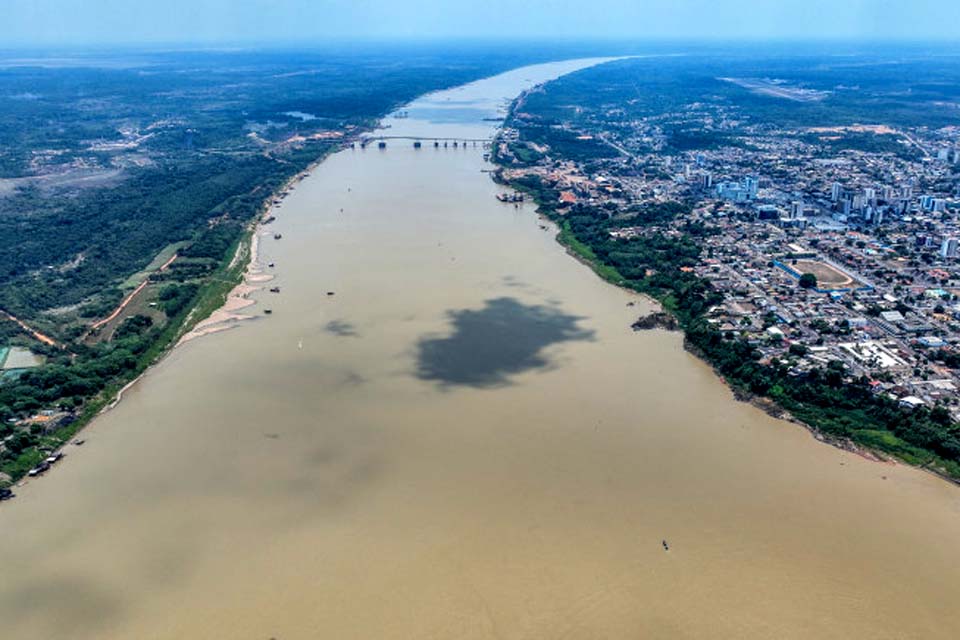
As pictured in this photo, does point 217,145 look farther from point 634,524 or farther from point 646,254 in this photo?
point 634,524

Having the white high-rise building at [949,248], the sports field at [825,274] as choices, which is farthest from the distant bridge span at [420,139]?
the white high-rise building at [949,248]

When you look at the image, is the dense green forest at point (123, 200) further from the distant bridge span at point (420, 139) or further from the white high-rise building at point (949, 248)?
the white high-rise building at point (949, 248)

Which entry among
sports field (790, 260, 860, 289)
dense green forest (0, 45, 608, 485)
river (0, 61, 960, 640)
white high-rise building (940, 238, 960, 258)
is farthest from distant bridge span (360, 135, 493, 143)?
river (0, 61, 960, 640)

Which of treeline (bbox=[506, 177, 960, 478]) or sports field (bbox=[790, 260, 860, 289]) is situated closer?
treeline (bbox=[506, 177, 960, 478])

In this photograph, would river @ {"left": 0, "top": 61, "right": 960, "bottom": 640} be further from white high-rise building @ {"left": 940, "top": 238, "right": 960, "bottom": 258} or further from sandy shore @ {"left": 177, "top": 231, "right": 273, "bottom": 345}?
white high-rise building @ {"left": 940, "top": 238, "right": 960, "bottom": 258}

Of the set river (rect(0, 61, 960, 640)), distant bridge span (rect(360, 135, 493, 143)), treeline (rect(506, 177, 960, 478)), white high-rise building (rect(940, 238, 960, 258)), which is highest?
distant bridge span (rect(360, 135, 493, 143))

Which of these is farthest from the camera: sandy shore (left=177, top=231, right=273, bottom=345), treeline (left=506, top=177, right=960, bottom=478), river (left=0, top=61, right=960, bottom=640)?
sandy shore (left=177, top=231, right=273, bottom=345)

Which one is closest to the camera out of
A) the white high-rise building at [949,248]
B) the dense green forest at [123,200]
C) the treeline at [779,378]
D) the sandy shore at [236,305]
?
the treeline at [779,378]

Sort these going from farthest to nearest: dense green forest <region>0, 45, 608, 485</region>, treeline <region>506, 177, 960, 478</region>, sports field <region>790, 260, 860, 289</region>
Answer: sports field <region>790, 260, 860, 289</region> < dense green forest <region>0, 45, 608, 485</region> < treeline <region>506, 177, 960, 478</region>

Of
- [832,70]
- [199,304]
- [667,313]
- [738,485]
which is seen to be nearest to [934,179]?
[667,313]
